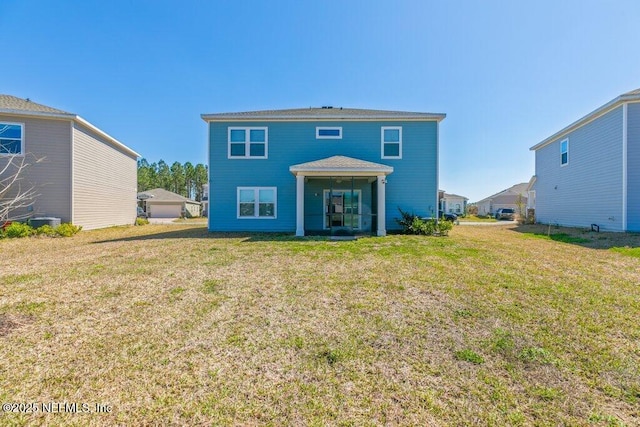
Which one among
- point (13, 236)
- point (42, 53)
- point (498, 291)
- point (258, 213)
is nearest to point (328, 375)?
point (498, 291)

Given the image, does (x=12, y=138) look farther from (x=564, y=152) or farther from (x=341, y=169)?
(x=564, y=152)

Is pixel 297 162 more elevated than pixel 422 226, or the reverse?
pixel 297 162

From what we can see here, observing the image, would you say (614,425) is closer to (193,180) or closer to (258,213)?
(258,213)

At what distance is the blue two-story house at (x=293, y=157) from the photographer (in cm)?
1345

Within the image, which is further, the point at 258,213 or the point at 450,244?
the point at 258,213

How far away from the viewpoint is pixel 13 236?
11508 mm

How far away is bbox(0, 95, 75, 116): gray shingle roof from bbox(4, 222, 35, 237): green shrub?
201 inches

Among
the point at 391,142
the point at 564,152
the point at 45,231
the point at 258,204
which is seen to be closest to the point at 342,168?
the point at 391,142

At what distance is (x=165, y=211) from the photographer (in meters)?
37.3

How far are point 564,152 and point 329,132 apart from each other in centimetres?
1503

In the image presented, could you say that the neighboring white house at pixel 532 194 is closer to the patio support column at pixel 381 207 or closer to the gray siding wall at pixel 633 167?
the gray siding wall at pixel 633 167

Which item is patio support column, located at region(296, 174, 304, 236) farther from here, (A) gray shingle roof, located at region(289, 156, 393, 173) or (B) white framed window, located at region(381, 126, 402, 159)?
(B) white framed window, located at region(381, 126, 402, 159)

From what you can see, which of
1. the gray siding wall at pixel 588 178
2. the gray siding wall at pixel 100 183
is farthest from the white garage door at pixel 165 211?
the gray siding wall at pixel 588 178

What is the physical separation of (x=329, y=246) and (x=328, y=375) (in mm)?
6546
